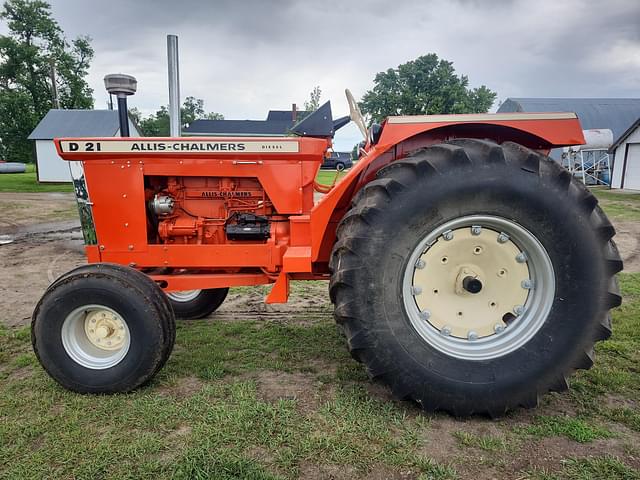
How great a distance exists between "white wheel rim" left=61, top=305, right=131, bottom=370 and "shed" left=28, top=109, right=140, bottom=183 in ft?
71.9

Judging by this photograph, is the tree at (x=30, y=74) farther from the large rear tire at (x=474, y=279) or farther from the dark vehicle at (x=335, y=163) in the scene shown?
the large rear tire at (x=474, y=279)

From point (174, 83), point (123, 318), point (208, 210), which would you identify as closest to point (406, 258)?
point (208, 210)

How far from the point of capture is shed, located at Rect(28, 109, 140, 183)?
2261 centimetres

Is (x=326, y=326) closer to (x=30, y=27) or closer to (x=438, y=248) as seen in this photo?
(x=438, y=248)

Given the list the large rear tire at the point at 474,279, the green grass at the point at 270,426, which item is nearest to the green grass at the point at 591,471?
the green grass at the point at 270,426

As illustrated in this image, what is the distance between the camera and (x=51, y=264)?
6203 millimetres

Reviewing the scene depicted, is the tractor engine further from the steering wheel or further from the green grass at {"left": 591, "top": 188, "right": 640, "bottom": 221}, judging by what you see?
the green grass at {"left": 591, "top": 188, "right": 640, "bottom": 221}

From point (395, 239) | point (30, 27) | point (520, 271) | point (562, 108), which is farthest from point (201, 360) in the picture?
point (30, 27)

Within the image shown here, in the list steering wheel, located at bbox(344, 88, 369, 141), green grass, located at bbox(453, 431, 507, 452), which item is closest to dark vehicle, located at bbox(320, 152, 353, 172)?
steering wheel, located at bbox(344, 88, 369, 141)

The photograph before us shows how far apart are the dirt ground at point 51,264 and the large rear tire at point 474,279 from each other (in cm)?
173

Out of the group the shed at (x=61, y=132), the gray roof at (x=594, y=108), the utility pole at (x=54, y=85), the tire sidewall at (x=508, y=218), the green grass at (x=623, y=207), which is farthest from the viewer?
the utility pole at (x=54, y=85)

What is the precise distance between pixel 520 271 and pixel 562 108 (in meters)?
30.9

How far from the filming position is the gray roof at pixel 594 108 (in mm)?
27625

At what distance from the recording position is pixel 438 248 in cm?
243
